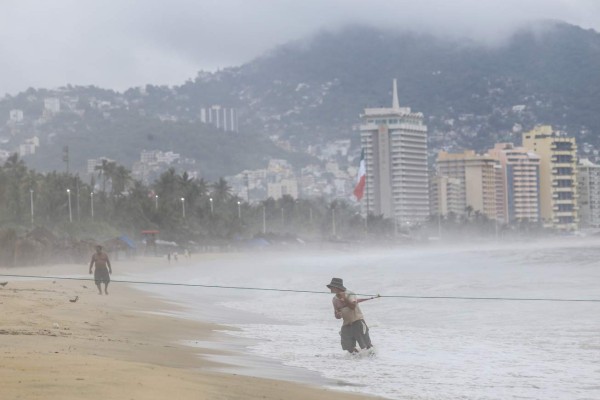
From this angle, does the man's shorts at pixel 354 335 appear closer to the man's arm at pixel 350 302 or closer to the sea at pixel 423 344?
the sea at pixel 423 344

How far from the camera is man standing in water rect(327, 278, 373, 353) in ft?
45.9

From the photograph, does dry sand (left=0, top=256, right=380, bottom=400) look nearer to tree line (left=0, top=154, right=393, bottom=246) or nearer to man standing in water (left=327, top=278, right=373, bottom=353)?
man standing in water (left=327, top=278, right=373, bottom=353)

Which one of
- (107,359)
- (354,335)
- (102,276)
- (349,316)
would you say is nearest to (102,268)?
(102,276)

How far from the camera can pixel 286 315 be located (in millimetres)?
23344

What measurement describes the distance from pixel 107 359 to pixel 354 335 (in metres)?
4.25

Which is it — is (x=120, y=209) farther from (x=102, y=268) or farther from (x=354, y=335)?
(x=354, y=335)

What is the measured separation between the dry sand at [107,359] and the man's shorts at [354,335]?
180 centimetres

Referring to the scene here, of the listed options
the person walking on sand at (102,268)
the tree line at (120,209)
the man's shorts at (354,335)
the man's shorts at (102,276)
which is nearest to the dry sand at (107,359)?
the man's shorts at (354,335)

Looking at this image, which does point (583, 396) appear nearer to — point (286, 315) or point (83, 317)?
point (83, 317)

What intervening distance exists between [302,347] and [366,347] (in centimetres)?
176

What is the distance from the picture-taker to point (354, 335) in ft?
47.0

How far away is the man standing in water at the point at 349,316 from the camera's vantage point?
14.0m

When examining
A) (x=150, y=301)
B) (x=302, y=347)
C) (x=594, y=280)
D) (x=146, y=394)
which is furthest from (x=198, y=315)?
(x=594, y=280)

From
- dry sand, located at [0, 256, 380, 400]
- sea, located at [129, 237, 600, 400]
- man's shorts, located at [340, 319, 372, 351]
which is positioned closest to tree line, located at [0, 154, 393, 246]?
sea, located at [129, 237, 600, 400]
